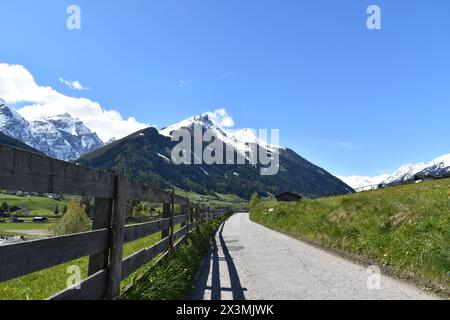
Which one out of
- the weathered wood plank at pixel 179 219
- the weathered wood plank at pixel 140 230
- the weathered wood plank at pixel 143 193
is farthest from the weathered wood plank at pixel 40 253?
the weathered wood plank at pixel 179 219

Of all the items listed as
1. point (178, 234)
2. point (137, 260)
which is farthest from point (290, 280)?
point (178, 234)

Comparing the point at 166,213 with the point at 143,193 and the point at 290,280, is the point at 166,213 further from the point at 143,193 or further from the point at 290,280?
the point at 290,280

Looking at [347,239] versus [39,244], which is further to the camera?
[347,239]

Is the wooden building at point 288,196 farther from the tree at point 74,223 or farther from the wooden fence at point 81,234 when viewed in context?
the wooden fence at point 81,234

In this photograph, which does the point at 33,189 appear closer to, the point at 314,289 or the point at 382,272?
the point at 314,289

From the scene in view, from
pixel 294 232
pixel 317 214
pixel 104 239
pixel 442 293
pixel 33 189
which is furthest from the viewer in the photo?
pixel 294 232

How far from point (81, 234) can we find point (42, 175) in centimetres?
110

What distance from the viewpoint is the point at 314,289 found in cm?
792

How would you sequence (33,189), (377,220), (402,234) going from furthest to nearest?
1. (377,220)
2. (402,234)
3. (33,189)

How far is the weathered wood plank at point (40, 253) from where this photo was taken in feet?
10.4

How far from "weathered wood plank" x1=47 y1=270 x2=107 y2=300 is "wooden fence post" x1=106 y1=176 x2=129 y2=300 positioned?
121 mm

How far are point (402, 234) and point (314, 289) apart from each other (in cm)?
460

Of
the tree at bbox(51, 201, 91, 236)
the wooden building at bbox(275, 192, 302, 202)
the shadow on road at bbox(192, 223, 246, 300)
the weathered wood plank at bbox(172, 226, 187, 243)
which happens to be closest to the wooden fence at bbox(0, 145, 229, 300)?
the shadow on road at bbox(192, 223, 246, 300)

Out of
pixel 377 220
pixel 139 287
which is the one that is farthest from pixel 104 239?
pixel 377 220
